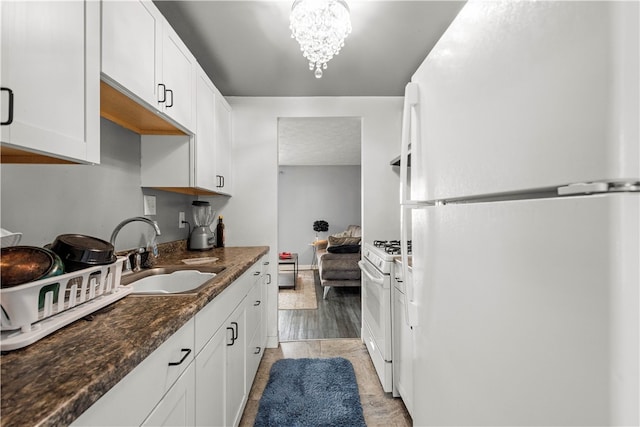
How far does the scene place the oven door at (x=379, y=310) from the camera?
1862 millimetres

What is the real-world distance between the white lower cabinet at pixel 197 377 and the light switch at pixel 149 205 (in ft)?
2.58

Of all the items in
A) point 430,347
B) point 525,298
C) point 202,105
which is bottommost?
point 430,347

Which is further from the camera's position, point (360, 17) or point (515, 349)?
point (360, 17)

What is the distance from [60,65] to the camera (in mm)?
807

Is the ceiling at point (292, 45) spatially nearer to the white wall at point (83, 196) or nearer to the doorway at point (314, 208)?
the doorway at point (314, 208)

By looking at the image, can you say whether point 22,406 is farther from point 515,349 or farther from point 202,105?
point 202,105

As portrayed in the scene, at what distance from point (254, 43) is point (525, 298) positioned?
211 centimetres

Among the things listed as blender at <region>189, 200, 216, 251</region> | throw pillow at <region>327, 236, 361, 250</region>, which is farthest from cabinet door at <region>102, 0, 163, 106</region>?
throw pillow at <region>327, 236, 361, 250</region>

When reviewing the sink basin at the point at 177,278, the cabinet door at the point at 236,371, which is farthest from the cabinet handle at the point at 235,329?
the sink basin at the point at 177,278

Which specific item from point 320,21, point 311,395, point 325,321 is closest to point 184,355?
point 311,395

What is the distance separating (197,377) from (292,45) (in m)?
2.00

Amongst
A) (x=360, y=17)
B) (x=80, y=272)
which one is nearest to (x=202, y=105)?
(x=360, y=17)

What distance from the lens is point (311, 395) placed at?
1.88 meters

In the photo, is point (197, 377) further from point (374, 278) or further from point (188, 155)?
point (188, 155)
